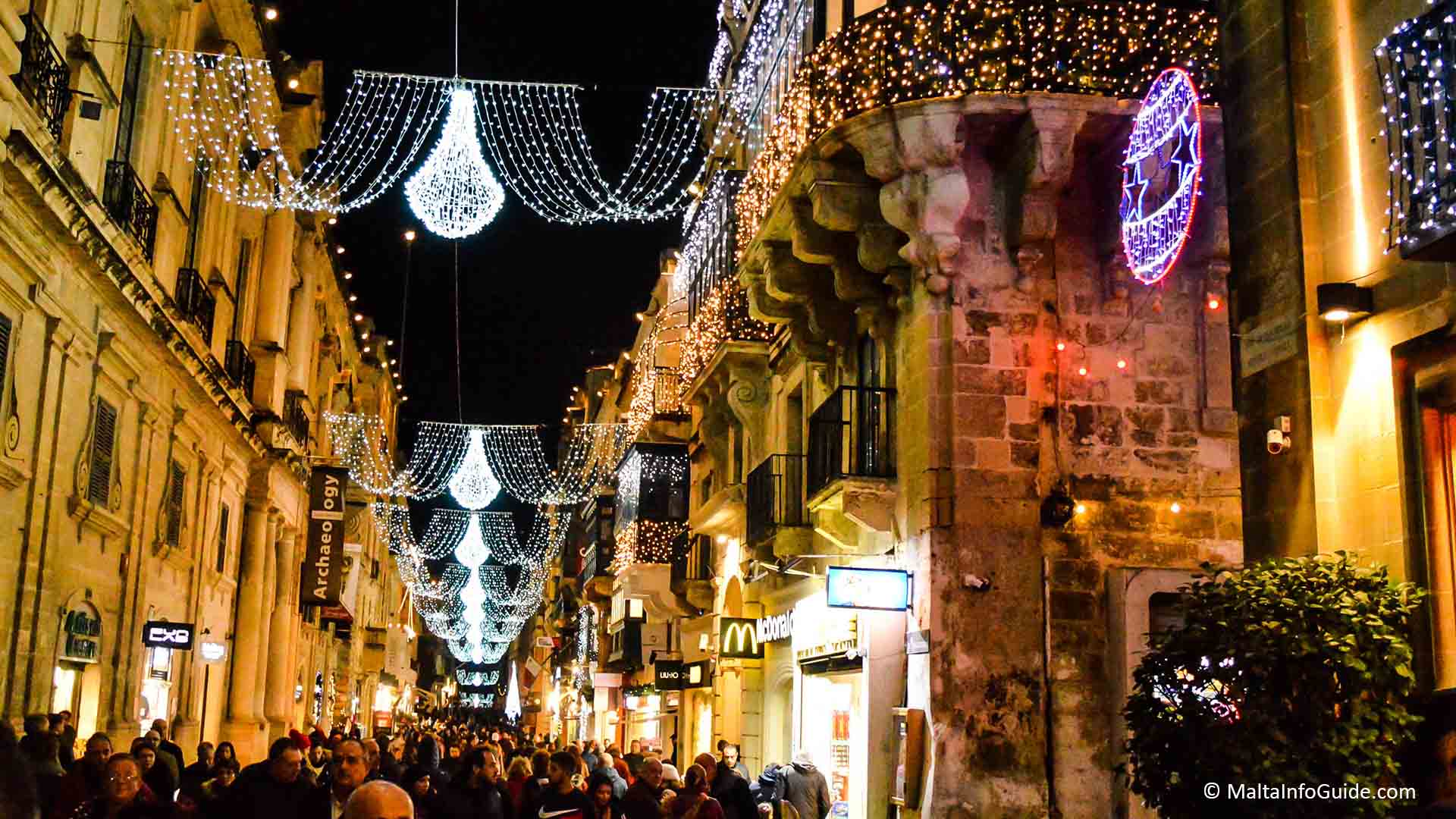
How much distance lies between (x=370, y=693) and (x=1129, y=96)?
56426 mm

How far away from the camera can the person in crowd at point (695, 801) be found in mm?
9273

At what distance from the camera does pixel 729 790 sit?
1350cm

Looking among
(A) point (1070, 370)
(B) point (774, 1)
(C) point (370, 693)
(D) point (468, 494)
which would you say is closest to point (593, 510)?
(D) point (468, 494)

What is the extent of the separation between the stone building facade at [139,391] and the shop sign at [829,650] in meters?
9.43

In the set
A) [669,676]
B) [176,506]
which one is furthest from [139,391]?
[669,676]

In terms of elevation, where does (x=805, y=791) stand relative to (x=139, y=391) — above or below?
below

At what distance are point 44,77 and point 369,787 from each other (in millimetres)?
12828

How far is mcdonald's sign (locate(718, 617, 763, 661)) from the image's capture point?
22812mm

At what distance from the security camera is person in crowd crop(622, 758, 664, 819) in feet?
18.2

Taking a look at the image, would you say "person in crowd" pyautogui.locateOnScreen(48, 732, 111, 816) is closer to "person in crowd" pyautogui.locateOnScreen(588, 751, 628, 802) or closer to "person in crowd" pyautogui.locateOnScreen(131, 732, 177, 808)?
"person in crowd" pyautogui.locateOnScreen(131, 732, 177, 808)

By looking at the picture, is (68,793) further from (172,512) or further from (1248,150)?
(172,512)

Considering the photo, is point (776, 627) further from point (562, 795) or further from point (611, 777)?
point (562, 795)

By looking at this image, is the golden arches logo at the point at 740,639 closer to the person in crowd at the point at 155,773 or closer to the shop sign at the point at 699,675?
the shop sign at the point at 699,675

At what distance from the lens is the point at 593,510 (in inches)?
1892
